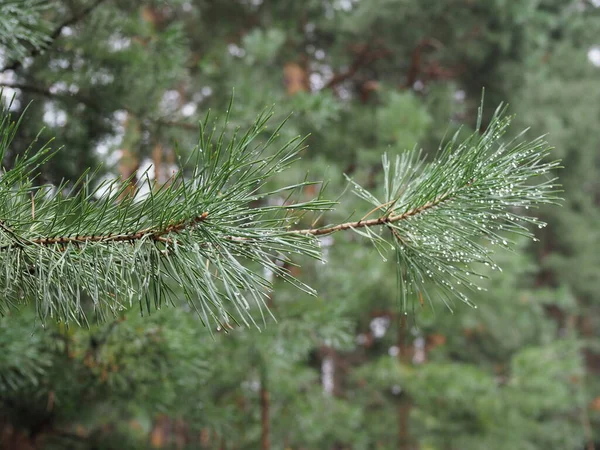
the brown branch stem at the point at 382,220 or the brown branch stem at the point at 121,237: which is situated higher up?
the brown branch stem at the point at 382,220

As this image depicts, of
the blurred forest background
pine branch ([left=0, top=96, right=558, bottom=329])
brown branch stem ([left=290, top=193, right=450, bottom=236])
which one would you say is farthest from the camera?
the blurred forest background

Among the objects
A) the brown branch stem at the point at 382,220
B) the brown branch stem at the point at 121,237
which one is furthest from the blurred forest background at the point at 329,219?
the brown branch stem at the point at 121,237

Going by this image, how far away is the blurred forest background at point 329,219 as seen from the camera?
6.93 feet

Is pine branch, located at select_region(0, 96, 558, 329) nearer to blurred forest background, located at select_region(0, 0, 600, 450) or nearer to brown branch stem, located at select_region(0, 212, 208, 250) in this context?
brown branch stem, located at select_region(0, 212, 208, 250)

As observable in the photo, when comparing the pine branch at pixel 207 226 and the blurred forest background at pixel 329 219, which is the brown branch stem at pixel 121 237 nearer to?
the pine branch at pixel 207 226

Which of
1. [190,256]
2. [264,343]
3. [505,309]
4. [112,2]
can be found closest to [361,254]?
[264,343]

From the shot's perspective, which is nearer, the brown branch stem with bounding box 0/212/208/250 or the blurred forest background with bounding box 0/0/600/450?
the brown branch stem with bounding box 0/212/208/250

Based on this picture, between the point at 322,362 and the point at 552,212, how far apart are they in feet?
17.2

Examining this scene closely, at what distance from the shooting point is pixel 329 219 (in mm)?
4254

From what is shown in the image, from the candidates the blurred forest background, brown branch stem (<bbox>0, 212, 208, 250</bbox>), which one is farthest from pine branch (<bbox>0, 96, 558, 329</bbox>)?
the blurred forest background

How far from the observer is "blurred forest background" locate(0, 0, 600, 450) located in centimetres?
211

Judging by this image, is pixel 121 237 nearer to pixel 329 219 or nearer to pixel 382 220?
pixel 382 220

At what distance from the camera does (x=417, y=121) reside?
3832mm

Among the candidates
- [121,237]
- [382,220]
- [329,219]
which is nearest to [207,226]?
[121,237]
